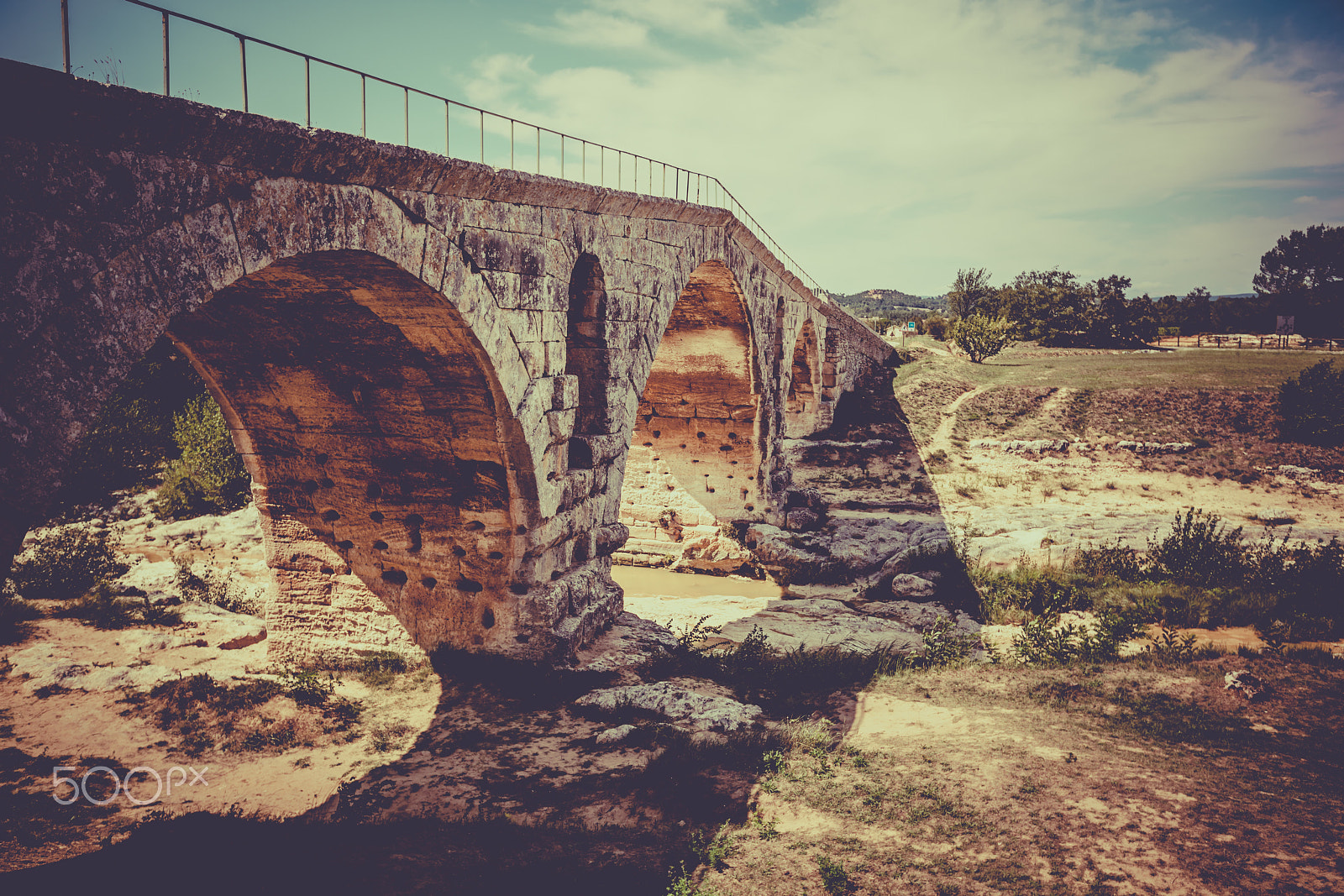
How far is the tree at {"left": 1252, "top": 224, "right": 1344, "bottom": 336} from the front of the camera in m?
51.4

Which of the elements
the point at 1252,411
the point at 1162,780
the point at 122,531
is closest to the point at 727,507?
the point at 1162,780

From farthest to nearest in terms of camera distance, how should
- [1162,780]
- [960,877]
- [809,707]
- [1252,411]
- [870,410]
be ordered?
[870,410], [1252,411], [809,707], [1162,780], [960,877]

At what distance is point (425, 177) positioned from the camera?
6.08m

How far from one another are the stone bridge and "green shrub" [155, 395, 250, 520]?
949cm

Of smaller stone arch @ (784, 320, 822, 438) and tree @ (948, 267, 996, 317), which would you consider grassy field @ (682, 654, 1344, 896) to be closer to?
smaller stone arch @ (784, 320, 822, 438)

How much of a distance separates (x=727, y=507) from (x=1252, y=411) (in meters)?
18.6

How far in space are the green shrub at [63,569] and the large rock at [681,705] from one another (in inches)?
367

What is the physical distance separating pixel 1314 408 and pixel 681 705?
77.3ft

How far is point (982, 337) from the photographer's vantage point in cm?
3922

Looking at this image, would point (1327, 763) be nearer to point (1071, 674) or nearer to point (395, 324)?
point (1071, 674)

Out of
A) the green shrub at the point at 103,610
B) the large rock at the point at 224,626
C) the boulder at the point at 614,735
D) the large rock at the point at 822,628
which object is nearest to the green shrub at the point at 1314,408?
the large rock at the point at 822,628

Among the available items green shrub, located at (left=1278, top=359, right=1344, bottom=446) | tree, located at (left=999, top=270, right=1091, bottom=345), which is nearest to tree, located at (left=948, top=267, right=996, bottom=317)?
tree, located at (left=999, top=270, right=1091, bottom=345)

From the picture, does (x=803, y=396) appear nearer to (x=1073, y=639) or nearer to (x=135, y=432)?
(x=1073, y=639)

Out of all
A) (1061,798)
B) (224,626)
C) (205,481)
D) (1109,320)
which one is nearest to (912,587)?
(1061,798)
